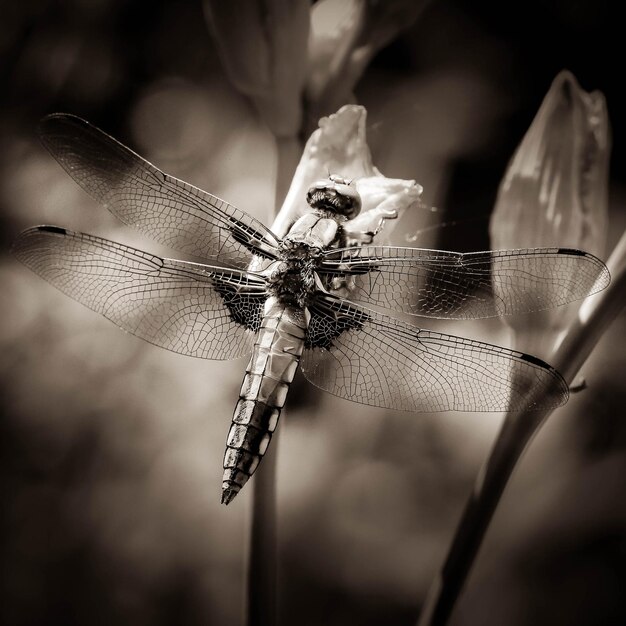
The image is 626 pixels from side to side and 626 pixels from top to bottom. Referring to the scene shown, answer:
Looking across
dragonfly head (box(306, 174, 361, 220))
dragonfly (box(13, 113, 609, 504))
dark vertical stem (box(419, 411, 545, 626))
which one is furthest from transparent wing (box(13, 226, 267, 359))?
dark vertical stem (box(419, 411, 545, 626))

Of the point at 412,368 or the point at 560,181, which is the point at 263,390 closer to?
the point at 412,368

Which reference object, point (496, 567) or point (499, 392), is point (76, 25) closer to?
point (499, 392)

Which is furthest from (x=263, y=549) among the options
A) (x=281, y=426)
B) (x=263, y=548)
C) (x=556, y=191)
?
(x=556, y=191)

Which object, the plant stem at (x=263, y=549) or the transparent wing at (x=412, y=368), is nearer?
the transparent wing at (x=412, y=368)

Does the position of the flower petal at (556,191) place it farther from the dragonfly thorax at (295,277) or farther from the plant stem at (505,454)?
the dragonfly thorax at (295,277)

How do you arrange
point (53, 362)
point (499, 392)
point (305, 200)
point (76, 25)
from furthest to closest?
point (76, 25), point (53, 362), point (305, 200), point (499, 392)

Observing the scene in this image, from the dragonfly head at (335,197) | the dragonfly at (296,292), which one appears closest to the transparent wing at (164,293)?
the dragonfly at (296,292)

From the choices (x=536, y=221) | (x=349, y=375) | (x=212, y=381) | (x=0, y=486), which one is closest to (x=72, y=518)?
(x=0, y=486)
